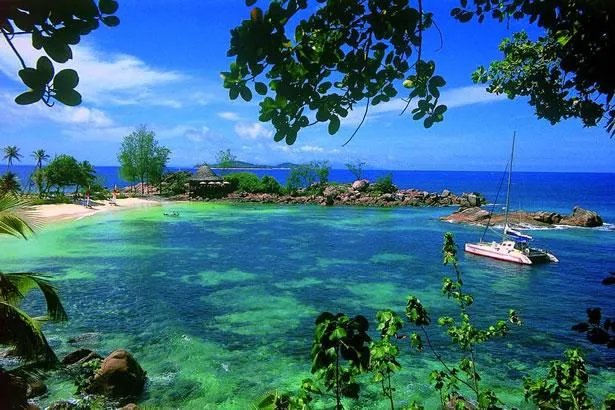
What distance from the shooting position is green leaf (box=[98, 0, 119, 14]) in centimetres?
190

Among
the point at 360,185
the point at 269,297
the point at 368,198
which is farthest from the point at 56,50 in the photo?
the point at 360,185

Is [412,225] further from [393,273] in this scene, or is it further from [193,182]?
Result: [193,182]

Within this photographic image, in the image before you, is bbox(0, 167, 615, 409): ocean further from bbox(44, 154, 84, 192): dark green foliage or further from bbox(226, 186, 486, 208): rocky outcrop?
bbox(226, 186, 486, 208): rocky outcrop

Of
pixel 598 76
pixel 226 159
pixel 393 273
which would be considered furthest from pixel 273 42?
pixel 226 159

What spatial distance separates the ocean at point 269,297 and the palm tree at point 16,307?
13.1 feet

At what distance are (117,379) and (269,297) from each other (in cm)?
955

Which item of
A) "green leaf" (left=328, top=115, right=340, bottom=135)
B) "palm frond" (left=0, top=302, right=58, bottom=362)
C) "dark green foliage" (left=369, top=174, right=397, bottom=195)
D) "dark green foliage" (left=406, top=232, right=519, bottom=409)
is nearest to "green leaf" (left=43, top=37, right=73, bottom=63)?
"green leaf" (left=328, top=115, right=340, bottom=135)

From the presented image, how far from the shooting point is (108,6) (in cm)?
191

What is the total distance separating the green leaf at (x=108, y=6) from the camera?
1.90 m

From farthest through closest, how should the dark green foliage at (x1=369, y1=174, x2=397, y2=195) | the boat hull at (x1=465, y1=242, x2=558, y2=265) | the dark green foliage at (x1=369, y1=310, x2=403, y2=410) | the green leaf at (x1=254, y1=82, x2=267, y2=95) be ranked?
the dark green foliage at (x1=369, y1=174, x2=397, y2=195) → the boat hull at (x1=465, y1=242, x2=558, y2=265) → the dark green foliage at (x1=369, y1=310, x2=403, y2=410) → the green leaf at (x1=254, y1=82, x2=267, y2=95)

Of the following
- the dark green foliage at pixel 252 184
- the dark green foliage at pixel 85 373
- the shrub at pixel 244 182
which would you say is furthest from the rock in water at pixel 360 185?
the dark green foliage at pixel 85 373

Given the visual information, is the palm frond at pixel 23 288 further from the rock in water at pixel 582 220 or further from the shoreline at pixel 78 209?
the rock in water at pixel 582 220

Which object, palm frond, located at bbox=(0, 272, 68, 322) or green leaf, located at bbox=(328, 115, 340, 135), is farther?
palm frond, located at bbox=(0, 272, 68, 322)

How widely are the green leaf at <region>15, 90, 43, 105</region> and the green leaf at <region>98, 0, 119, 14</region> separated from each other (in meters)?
0.48
